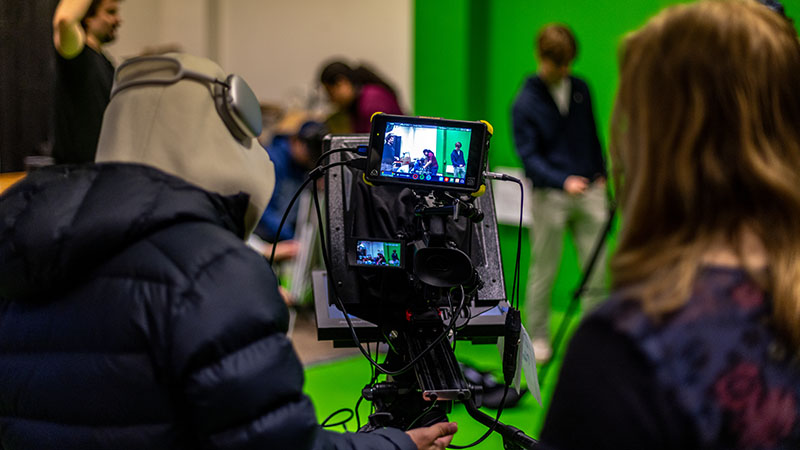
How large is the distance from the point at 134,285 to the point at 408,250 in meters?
0.52

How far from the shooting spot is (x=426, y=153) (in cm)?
128

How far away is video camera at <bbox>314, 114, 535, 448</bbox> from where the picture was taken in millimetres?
1250

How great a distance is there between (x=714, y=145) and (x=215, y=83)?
26.8 inches

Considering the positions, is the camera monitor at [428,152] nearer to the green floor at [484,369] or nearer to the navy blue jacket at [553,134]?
the green floor at [484,369]

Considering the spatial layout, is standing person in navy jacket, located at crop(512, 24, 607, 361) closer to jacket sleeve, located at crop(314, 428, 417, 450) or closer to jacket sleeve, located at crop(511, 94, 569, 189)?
jacket sleeve, located at crop(511, 94, 569, 189)

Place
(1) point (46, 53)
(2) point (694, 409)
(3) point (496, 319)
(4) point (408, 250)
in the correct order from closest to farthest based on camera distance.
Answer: (2) point (694, 409)
(4) point (408, 250)
(3) point (496, 319)
(1) point (46, 53)

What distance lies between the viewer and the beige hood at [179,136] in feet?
3.39

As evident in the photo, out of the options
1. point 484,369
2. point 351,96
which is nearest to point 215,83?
point 484,369

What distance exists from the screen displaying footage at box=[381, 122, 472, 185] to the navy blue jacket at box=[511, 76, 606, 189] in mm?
2132

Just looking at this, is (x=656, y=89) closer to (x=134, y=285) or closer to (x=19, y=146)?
(x=134, y=285)

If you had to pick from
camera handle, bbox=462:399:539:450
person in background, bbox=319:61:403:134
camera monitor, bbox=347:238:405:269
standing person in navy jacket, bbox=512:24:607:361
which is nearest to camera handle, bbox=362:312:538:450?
camera handle, bbox=462:399:539:450

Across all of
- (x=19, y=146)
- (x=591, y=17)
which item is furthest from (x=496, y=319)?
(x=591, y=17)

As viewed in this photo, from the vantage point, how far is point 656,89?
0.78m

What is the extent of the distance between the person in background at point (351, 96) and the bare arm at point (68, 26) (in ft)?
7.05
